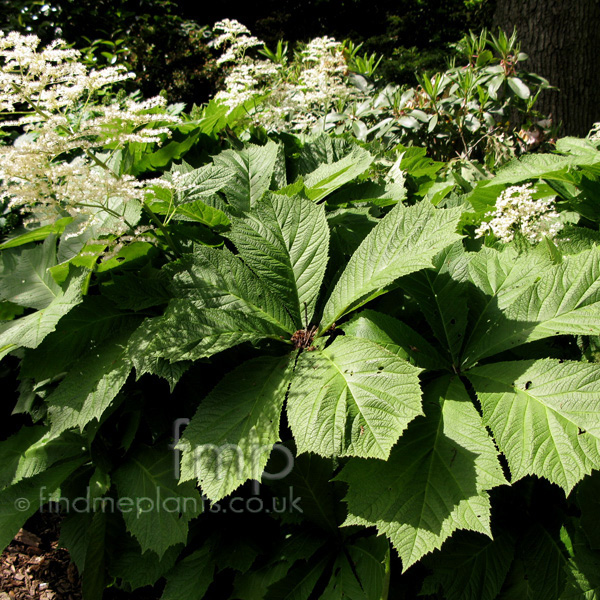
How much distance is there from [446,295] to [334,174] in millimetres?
549

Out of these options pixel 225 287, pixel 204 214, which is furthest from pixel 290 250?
pixel 204 214

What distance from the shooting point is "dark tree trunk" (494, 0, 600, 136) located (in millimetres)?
4441

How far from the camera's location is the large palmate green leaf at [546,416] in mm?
1126

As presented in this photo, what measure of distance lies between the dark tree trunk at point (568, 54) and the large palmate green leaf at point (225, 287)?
4.08m

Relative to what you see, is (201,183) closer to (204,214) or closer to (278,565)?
(204,214)

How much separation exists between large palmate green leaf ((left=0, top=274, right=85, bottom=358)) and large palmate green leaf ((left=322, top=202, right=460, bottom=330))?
73 centimetres

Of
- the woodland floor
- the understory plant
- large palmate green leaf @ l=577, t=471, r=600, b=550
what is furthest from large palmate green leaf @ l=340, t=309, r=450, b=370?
the woodland floor

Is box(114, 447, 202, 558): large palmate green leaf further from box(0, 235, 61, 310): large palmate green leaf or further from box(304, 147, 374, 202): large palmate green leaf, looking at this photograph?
box(304, 147, 374, 202): large palmate green leaf

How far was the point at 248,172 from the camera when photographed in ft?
5.84

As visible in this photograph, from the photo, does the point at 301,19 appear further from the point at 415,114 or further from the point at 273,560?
the point at 273,560

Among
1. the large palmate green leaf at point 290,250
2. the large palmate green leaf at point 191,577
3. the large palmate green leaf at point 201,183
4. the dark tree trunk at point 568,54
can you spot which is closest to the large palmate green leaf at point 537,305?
the large palmate green leaf at point 290,250

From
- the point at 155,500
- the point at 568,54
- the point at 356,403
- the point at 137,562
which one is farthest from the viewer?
the point at 568,54

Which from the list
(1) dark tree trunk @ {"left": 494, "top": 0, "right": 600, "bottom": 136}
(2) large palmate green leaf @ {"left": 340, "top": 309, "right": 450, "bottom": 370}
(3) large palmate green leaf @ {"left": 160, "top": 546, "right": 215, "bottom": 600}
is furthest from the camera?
(1) dark tree trunk @ {"left": 494, "top": 0, "right": 600, "bottom": 136}

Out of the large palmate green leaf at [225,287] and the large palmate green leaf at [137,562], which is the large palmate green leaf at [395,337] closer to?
the large palmate green leaf at [225,287]
